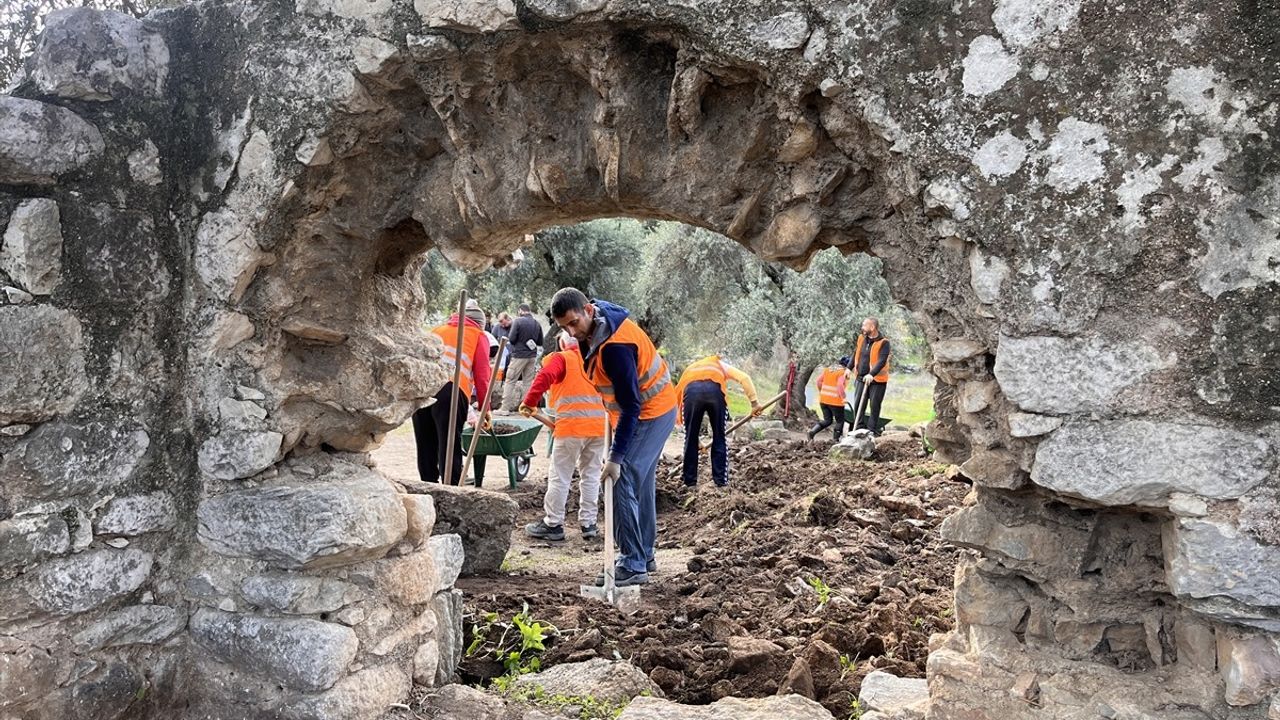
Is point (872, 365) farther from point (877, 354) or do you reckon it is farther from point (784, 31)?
point (784, 31)

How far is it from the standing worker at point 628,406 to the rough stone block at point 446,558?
1500 mm

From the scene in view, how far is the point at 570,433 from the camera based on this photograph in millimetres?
6492

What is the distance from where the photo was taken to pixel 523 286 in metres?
15.8

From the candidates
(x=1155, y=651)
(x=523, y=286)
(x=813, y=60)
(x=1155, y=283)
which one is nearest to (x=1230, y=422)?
(x=1155, y=283)

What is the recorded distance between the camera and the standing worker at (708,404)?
27.6ft

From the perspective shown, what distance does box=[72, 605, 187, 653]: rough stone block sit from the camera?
2.82 meters

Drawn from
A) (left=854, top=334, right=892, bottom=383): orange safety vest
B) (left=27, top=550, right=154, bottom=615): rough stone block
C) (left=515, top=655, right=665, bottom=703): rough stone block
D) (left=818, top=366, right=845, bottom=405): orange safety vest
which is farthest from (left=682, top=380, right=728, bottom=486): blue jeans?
(left=27, top=550, right=154, bottom=615): rough stone block

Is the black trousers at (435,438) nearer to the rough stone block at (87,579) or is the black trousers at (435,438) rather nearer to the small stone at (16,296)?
the rough stone block at (87,579)

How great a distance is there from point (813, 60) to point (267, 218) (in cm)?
183

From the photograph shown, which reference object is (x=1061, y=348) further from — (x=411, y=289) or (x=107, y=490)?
(x=107, y=490)

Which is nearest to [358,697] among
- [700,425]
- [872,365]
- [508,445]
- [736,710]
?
[736,710]

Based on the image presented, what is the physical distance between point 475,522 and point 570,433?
50.3 inches

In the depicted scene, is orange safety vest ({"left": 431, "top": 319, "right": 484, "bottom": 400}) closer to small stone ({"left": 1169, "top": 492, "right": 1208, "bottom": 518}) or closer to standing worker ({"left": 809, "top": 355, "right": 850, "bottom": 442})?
small stone ({"left": 1169, "top": 492, "right": 1208, "bottom": 518})

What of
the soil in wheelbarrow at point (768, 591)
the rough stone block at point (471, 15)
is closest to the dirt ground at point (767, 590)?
the soil in wheelbarrow at point (768, 591)
